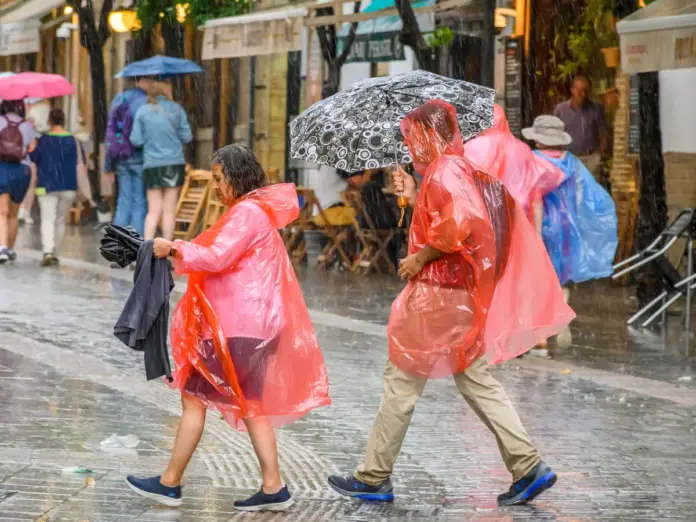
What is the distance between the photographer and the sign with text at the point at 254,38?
1791cm

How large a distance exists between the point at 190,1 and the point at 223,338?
629 inches

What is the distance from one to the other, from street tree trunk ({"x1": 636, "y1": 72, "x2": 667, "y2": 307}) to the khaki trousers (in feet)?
22.8

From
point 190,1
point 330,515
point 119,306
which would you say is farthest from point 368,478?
point 190,1

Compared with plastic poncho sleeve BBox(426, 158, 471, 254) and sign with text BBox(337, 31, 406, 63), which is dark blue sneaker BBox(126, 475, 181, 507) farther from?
sign with text BBox(337, 31, 406, 63)

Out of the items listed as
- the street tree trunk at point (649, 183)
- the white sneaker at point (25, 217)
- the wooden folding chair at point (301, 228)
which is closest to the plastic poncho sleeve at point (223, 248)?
the street tree trunk at point (649, 183)

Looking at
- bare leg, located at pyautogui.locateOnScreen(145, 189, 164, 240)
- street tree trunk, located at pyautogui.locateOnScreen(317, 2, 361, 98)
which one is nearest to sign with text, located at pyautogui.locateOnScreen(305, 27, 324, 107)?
street tree trunk, located at pyautogui.locateOnScreen(317, 2, 361, 98)

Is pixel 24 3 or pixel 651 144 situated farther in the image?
pixel 24 3

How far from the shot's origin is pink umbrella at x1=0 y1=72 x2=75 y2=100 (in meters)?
18.5

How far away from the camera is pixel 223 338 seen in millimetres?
5812

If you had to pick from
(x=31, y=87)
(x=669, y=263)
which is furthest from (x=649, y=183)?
(x=31, y=87)

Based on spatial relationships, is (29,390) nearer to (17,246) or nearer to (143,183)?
(143,183)

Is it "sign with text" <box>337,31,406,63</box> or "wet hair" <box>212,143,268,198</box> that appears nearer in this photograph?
"wet hair" <box>212,143,268,198</box>

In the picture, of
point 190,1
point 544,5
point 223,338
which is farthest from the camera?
point 190,1

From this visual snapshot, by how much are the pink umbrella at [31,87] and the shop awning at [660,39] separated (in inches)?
356
